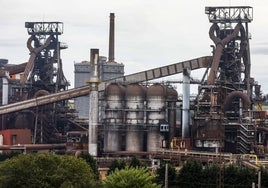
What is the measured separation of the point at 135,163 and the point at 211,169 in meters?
7.33

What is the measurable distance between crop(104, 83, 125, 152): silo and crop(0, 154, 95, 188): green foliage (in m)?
38.0

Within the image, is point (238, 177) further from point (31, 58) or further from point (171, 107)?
point (31, 58)

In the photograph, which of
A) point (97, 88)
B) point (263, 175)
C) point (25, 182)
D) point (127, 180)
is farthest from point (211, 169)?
point (97, 88)

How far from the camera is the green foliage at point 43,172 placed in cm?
4544

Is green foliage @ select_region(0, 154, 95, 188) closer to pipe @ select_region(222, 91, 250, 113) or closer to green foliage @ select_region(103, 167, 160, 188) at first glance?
green foliage @ select_region(103, 167, 160, 188)

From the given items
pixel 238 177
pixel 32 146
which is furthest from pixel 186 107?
pixel 238 177

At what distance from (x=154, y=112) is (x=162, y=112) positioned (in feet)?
2.98

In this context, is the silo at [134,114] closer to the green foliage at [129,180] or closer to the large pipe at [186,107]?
the large pipe at [186,107]

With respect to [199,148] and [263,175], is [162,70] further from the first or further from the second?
[263,175]

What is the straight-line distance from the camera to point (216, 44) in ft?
282

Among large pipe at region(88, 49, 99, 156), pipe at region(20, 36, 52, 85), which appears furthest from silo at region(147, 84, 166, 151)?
pipe at region(20, 36, 52, 85)

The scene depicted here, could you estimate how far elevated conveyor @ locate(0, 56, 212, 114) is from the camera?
8756 centimetres

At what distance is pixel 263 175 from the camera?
189ft

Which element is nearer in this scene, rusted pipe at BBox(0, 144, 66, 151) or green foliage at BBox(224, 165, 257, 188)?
green foliage at BBox(224, 165, 257, 188)
